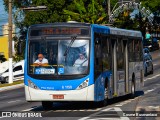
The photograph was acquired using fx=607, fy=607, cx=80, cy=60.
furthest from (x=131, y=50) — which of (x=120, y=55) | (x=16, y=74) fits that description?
(x=16, y=74)

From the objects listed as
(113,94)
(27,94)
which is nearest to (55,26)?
(27,94)

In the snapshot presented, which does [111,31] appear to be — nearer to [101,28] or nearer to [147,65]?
[101,28]

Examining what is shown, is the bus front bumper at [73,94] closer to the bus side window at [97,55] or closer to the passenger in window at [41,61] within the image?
the bus side window at [97,55]

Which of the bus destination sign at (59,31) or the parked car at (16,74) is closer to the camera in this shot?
the bus destination sign at (59,31)

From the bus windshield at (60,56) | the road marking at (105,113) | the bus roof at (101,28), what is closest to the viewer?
the road marking at (105,113)

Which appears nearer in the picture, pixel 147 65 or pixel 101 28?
pixel 101 28

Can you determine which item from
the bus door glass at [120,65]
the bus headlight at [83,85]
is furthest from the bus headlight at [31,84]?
the bus door glass at [120,65]

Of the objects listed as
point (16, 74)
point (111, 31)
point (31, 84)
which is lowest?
point (16, 74)

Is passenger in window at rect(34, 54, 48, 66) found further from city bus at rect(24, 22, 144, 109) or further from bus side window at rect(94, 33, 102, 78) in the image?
bus side window at rect(94, 33, 102, 78)

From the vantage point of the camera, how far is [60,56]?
1983 cm

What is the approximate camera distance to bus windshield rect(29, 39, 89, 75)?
19781 mm

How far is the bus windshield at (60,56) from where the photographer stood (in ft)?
64.9

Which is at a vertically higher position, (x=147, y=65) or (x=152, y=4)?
(x=152, y=4)

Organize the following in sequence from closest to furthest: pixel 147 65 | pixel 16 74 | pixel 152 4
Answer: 1. pixel 147 65
2. pixel 16 74
3. pixel 152 4
